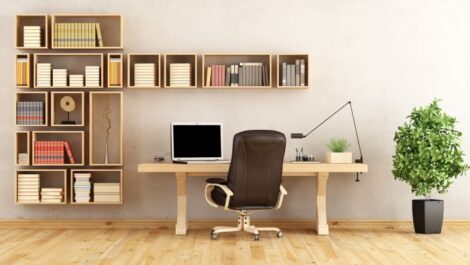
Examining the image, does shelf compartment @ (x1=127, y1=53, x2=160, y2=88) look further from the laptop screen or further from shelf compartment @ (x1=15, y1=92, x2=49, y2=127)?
shelf compartment @ (x1=15, y1=92, x2=49, y2=127)

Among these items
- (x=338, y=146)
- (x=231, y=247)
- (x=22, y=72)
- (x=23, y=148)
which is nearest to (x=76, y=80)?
(x=22, y=72)

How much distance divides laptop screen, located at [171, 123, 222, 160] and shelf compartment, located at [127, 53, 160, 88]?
555 mm

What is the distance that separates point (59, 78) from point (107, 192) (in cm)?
133

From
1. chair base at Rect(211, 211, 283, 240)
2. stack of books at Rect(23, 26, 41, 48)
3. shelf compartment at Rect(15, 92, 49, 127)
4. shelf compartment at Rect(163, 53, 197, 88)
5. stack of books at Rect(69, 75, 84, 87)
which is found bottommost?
chair base at Rect(211, 211, 283, 240)

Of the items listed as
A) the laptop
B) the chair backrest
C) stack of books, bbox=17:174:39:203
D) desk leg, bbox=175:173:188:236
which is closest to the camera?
the chair backrest

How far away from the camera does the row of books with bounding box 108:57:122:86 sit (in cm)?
748

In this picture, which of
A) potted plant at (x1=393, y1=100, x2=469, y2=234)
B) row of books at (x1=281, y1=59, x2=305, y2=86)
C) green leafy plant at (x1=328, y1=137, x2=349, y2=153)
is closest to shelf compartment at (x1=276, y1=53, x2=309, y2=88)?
row of books at (x1=281, y1=59, x2=305, y2=86)

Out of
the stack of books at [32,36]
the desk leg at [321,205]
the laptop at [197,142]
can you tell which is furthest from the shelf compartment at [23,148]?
the desk leg at [321,205]

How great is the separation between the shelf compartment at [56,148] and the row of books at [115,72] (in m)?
0.64

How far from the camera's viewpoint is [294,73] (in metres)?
7.48

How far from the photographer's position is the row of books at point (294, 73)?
294 inches

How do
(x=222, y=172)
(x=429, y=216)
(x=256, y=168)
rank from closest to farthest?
(x=256, y=168)
(x=222, y=172)
(x=429, y=216)

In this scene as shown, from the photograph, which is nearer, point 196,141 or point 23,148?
point 196,141

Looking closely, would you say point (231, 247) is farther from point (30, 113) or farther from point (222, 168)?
point (30, 113)
